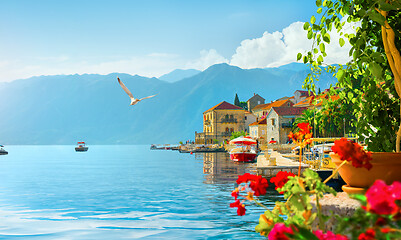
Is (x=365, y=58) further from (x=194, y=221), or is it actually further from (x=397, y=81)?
(x=194, y=221)

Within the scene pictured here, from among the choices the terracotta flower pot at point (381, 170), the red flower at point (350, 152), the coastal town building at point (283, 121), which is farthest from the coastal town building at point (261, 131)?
the red flower at point (350, 152)

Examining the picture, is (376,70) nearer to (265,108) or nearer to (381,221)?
(381,221)

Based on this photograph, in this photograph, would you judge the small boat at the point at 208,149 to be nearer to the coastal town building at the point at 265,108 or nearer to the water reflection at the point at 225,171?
the coastal town building at the point at 265,108

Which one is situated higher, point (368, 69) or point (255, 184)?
point (368, 69)

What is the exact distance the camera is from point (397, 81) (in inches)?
155

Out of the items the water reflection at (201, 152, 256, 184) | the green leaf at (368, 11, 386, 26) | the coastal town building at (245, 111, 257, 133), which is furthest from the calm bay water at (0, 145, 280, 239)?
the coastal town building at (245, 111, 257, 133)

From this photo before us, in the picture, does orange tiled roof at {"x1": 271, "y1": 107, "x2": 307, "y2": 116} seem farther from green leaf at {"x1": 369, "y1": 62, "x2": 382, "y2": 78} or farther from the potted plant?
green leaf at {"x1": 369, "y1": 62, "x2": 382, "y2": 78}

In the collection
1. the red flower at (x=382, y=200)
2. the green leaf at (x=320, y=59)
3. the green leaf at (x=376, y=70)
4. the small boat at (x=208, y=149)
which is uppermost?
the green leaf at (x=320, y=59)

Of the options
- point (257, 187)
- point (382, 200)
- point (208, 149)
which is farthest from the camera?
point (208, 149)

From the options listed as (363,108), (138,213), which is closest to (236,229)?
(138,213)

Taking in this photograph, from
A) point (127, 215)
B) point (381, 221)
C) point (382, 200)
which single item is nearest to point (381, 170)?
point (381, 221)

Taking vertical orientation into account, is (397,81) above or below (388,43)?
below

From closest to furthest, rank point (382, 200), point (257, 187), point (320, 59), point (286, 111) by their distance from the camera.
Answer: point (382, 200)
point (257, 187)
point (320, 59)
point (286, 111)

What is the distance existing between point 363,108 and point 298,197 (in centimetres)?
236
